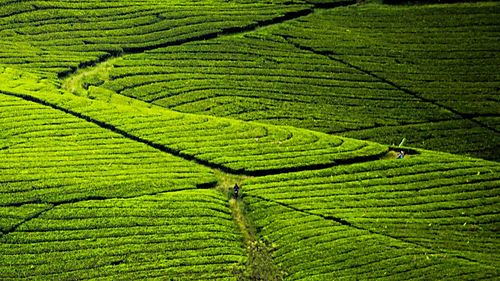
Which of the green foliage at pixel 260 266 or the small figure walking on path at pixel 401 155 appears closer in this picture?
the green foliage at pixel 260 266

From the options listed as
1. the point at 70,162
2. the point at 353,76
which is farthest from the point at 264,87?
the point at 70,162

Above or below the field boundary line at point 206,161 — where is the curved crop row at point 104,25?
above

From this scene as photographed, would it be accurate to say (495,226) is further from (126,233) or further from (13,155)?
(13,155)

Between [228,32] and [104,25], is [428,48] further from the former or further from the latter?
[104,25]

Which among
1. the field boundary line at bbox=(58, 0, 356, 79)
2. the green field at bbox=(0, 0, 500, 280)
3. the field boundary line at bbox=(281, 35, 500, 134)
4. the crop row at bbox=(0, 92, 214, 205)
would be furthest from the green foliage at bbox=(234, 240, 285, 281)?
the field boundary line at bbox=(58, 0, 356, 79)

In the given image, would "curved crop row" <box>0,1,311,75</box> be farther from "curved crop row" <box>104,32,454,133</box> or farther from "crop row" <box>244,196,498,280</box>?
"crop row" <box>244,196,498,280</box>

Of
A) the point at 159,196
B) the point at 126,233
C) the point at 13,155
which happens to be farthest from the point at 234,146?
the point at 13,155

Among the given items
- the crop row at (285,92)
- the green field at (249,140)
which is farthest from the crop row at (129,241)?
the crop row at (285,92)

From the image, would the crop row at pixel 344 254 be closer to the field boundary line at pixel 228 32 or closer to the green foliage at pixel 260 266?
the green foliage at pixel 260 266
